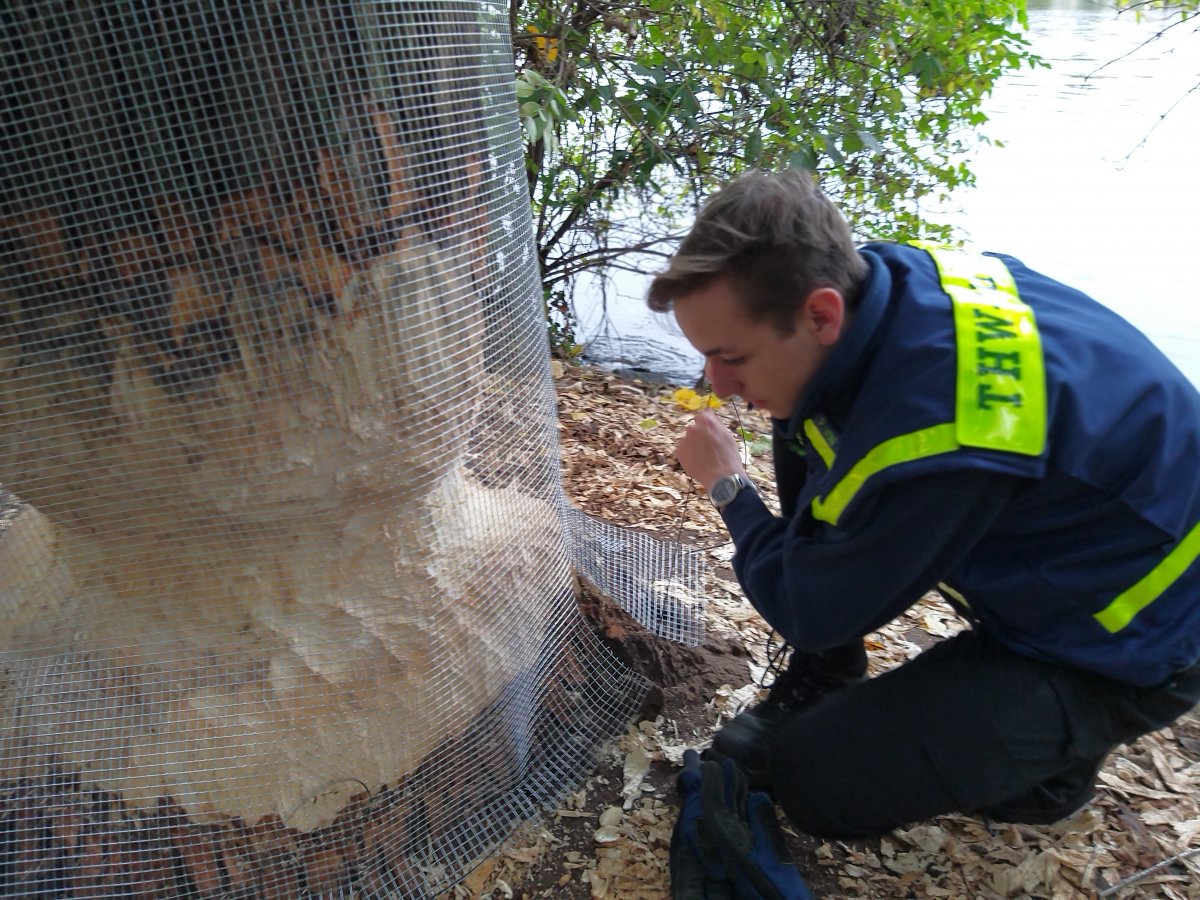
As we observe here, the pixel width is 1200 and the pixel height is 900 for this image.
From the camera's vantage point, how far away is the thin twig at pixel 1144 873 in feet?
6.22

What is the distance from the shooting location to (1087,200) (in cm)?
673

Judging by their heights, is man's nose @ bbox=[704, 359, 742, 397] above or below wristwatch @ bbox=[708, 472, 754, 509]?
above

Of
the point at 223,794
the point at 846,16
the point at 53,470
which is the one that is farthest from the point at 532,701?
the point at 846,16

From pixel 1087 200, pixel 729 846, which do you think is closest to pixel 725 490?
pixel 729 846

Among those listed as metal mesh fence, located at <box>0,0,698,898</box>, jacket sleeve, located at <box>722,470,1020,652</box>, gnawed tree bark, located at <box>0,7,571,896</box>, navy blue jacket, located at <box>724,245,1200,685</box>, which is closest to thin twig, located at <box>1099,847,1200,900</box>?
navy blue jacket, located at <box>724,245,1200,685</box>

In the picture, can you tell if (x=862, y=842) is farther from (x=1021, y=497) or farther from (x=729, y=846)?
(x=1021, y=497)

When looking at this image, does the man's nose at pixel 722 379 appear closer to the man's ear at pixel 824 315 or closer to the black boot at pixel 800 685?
the man's ear at pixel 824 315

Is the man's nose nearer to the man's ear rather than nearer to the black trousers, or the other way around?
the man's ear

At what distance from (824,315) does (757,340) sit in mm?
120

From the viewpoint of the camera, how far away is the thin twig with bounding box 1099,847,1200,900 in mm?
1896

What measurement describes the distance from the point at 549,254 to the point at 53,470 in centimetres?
352

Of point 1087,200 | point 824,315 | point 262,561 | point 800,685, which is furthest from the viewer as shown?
point 1087,200

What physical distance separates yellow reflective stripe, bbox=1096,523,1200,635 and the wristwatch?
0.70 meters

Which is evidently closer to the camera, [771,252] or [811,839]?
[771,252]
